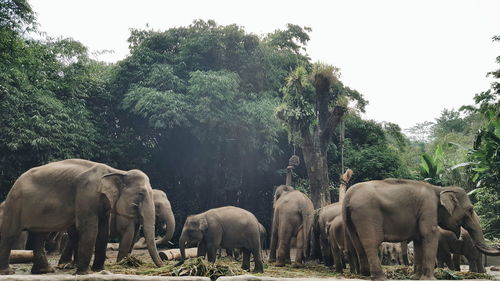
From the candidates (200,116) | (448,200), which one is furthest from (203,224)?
(200,116)

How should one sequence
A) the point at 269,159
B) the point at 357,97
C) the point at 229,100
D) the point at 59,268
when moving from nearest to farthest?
1. the point at 59,268
2. the point at 229,100
3. the point at 269,159
4. the point at 357,97

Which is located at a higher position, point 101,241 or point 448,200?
point 448,200

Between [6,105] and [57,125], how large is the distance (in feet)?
6.78

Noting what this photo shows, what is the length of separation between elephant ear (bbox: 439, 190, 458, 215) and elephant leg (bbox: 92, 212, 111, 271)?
577 cm

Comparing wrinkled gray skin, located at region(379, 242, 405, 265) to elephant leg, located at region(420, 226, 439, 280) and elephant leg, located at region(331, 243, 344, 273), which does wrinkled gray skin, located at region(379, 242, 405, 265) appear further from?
elephant leg, located at region(420, 226, 439, 280)

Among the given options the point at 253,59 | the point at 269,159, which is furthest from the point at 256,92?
the point at 269,159

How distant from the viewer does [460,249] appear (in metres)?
12.6

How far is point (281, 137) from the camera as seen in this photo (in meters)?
29.4

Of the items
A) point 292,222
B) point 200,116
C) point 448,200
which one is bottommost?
point 292,222

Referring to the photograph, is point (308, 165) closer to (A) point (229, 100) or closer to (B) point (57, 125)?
(A) point (229, 100)

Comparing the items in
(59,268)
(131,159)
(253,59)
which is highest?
(253,59)

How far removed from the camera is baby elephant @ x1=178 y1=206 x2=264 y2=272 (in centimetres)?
1193

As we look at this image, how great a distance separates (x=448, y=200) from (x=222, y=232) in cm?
494

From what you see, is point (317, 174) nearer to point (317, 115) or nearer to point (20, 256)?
point (317, 115)
